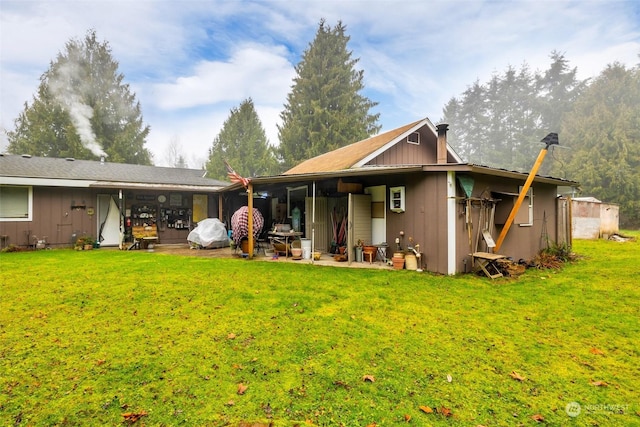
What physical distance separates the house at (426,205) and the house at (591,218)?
4.80 meters

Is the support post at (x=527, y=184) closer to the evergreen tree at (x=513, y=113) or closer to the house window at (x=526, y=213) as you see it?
the house window at (x=526, y=213)

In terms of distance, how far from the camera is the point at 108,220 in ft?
36.1

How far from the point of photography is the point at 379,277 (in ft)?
20.2

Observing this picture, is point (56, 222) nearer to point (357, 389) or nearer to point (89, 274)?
point (89, 274)

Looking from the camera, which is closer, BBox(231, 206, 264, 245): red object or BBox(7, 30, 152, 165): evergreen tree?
BBox(231, 206, 264, 245): red object

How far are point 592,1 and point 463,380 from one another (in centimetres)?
1499

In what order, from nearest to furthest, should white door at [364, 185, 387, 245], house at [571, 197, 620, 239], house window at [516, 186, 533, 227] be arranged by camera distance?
house window at [516, 186, 533, 227], white door at [364, 185, 387, 245], house at [571, 197, 620, 239]

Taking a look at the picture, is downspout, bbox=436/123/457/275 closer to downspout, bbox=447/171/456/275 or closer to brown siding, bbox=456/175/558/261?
downspout, bbox=447/171/456/275

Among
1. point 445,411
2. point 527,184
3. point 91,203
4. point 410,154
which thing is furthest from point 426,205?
point 91,203

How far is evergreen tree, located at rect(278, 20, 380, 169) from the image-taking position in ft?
75.4

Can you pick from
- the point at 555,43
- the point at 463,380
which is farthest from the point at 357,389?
the point at 555,43

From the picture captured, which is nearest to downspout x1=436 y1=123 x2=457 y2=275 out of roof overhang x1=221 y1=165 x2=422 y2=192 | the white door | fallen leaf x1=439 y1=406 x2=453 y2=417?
roof overhang x1=221 y1=165 x2=422 y2=192

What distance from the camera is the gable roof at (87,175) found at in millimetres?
9656

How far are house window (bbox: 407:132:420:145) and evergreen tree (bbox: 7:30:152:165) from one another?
2195 centimetres
